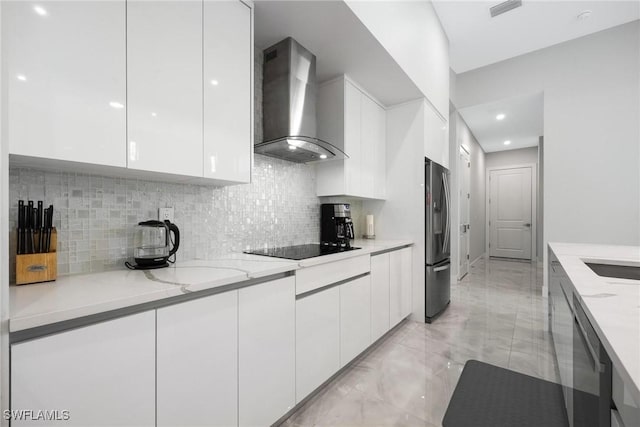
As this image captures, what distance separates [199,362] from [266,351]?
0.35 meters

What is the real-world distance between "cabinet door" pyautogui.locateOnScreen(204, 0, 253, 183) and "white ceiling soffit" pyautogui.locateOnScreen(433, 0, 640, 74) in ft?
8.58

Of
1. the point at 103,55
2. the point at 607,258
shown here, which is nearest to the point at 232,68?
the point at 103,55

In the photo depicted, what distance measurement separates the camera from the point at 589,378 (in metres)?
0.84

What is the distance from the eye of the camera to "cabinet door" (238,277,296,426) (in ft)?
4.08

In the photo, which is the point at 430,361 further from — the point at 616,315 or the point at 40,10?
the point at 40,10

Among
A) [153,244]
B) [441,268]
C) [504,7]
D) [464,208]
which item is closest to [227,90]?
[153,244]

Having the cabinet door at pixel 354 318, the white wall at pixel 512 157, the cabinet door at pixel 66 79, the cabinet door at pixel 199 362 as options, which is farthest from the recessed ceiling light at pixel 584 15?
the cabinet door at pixel 199 362

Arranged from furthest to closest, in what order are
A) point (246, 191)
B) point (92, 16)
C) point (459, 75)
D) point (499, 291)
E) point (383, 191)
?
point (459, 75)
point (499, 291)
point (383, 191)
point (246, 191)
point (92, 16)

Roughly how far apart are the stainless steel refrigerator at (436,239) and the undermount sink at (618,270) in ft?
4.38

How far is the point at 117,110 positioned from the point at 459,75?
16.9ft

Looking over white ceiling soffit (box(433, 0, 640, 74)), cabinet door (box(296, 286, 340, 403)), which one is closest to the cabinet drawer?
cabinet door (box(296, 286, 340, 403))

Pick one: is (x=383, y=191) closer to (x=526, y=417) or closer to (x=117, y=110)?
(x=526, y=417)

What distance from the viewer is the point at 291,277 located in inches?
58.2

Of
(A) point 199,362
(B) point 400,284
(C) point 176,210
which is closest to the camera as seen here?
(A) point 199,362
